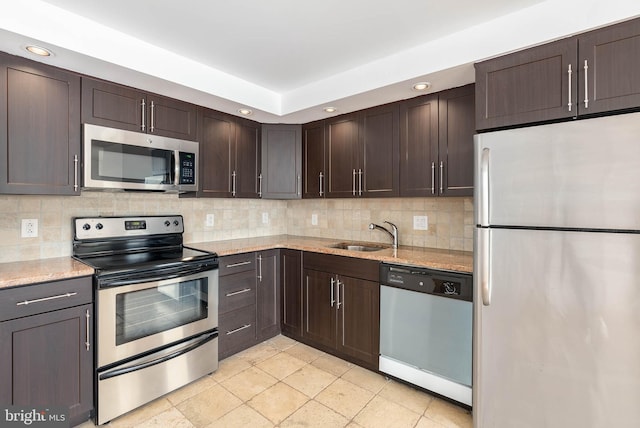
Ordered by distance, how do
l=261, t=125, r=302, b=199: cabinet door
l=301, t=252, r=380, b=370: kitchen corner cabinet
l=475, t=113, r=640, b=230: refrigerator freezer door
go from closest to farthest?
1. l=475, t=113, r=640, b=230: refrigerator freezer door
2. l=301, t=252, r=380, b=370: kitchen corner cabinet
3. l=261, t=125, r=302, b=199: cabinet door

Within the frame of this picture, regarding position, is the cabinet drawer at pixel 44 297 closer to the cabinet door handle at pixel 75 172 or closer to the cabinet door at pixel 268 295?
the cabinet door handle at pixel 75 172

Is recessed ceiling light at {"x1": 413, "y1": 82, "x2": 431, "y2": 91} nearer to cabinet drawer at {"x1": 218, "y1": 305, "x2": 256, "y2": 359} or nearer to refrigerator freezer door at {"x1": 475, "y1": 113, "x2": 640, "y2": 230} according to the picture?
refrigerator freezer door at {"x1": 475, "y1": 113, "x2": 640, "y2": 230}

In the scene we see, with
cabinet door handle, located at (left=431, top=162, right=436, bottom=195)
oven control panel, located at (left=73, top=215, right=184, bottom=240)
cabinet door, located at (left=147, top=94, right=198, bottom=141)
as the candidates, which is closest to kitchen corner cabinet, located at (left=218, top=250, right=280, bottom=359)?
oven control panel, located at (left=73, top=215, right=184, bottom=240)

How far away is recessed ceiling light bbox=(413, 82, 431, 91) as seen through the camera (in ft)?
7.31

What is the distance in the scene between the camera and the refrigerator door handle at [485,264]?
68.1 inches

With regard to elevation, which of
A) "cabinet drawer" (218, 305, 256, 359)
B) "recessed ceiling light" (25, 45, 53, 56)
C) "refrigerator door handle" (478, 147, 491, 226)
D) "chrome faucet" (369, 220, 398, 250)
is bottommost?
"cabinet drawer" (218, 305, 256, 359)

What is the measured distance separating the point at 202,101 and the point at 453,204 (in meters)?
2.31

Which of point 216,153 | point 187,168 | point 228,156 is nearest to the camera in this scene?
point 187,168

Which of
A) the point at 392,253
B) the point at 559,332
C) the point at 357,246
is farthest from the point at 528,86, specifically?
the point at 357,246

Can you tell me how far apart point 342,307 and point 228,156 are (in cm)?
175

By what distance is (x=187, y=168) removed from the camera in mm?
2596

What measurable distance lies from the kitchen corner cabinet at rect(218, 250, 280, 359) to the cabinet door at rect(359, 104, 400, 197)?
1190 millimetres

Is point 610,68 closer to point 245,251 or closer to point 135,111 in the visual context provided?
point 245,251

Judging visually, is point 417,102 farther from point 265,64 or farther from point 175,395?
point 175,395
